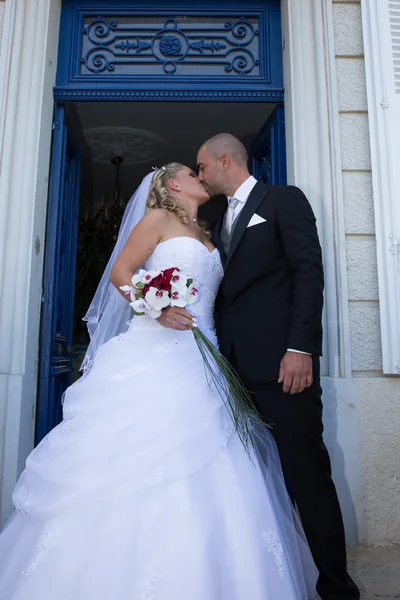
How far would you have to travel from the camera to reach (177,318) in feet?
7.27

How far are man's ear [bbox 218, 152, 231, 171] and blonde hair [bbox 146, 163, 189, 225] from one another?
0.94ft

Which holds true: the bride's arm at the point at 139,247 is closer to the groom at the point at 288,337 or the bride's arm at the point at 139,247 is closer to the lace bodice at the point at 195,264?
the lace bodice at the point at 195,264

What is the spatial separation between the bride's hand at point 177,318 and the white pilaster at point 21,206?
4.30 feet

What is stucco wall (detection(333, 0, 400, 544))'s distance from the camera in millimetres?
2936

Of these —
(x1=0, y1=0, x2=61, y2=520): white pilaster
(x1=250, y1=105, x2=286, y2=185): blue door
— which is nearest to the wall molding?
(x1=250, y1=105, x2=286, y2=185): blue door

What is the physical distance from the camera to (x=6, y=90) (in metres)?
3.34

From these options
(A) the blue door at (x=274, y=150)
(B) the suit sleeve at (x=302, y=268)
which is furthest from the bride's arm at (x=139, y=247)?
(A) the blue door at (x=274, y=150)

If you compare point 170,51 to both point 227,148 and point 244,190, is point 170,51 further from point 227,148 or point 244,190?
point 244,190

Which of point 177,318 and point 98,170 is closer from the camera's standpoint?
point 177,318

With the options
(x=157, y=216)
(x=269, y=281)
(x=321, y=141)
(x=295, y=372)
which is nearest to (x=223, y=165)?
(x=157, y=216)

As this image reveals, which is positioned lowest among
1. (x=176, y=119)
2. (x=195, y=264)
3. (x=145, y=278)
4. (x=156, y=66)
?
(x=145, y=278)

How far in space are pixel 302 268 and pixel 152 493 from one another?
1199 mm

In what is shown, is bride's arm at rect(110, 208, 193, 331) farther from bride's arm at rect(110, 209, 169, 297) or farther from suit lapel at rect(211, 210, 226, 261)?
suit lapel at rect(211, 210, 226, 261)

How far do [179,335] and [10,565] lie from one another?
1.18m
